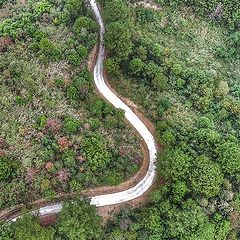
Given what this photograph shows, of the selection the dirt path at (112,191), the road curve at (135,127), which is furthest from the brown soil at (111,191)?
the road curve at (135,127)

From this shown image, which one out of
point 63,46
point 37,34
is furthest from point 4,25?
point 63,46

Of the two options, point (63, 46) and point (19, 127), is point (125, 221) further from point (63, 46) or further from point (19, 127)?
point (63, 46)

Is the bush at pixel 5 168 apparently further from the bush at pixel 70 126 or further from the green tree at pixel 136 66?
the green tree at pixel 136 66

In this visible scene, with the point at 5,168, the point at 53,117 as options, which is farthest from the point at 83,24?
the point at 5,168

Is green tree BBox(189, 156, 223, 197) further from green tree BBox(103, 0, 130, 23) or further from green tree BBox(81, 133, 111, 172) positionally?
green tree BBox(103, 0, 130, 23)

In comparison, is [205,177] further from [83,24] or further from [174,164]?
[83,24]

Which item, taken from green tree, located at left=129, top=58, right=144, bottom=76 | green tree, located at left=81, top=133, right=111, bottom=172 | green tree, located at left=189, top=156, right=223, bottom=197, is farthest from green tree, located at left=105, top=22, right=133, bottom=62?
green tree, located at left=189, top=156, right=223, bottom=197
